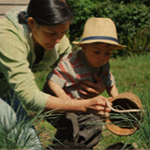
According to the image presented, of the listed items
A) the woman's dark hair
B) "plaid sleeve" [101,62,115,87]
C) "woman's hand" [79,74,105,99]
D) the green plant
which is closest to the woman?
the woman's dark hair

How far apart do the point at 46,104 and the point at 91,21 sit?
1078 mm

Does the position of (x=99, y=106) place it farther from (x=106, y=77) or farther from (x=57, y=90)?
(x=106, y=77)

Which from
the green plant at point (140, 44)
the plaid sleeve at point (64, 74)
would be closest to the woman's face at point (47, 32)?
the plaid sleeve at point (64, 74)

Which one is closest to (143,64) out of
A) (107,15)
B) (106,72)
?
Result: (107,15)

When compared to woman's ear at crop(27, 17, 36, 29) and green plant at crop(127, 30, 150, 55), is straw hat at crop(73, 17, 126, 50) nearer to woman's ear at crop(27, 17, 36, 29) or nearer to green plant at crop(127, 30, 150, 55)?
woman's ear at crop(27, 17, 36, 29)

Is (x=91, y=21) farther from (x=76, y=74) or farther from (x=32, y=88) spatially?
(x=32, y=88)

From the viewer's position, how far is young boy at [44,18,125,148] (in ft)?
8.54

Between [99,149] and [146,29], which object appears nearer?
[99,149]

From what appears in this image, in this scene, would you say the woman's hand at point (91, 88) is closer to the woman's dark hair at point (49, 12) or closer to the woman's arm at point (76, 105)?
the woman's arm at point (76, 105)

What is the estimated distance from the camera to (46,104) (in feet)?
7.36

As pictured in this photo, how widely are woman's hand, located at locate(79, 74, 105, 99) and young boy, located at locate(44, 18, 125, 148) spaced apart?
61 millimetres

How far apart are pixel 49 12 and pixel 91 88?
89 cm

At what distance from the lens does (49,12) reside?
222 cm

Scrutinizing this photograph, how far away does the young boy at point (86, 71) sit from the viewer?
102 inches
